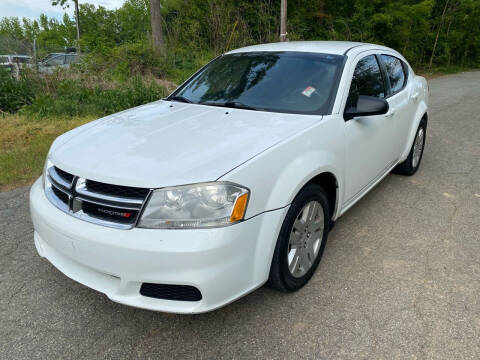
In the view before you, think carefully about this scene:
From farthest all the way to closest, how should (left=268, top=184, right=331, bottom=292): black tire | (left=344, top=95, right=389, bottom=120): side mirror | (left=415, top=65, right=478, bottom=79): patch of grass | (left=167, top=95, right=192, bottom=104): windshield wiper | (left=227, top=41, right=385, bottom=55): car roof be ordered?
1. (left=415, top=65, right=478, bottom=79): patch of grass
2. (left=167, top=95, right=192, bottom=104): windshield wiper
3. (left=227, top=41, right=385, bottom=55): car roof
4. (left=344, top=95, right=389, bottom=120): side mirror
5. (left=268, top=184, right=331, bottom=292): black tire

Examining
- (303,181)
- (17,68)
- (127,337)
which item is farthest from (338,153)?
(17,68)

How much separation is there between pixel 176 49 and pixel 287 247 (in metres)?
11.4

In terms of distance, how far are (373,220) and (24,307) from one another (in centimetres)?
289

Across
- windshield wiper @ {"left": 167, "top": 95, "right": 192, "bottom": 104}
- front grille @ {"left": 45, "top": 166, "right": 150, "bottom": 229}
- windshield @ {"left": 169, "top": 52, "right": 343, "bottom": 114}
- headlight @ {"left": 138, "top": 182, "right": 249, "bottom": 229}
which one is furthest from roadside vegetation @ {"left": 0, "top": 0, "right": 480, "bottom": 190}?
headlight @ {"left": 138, "top": 182, "right": 249, "bottom": 229}

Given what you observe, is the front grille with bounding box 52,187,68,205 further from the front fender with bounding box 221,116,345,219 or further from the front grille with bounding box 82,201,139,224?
the front fender with bounding box 221,116,345,219

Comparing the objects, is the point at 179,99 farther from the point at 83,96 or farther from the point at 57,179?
the point at 83,96

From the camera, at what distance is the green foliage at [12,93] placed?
740cm

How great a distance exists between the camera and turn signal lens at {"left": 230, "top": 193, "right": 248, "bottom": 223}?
1960 mm

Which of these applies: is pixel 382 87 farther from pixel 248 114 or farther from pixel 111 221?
pixel 111 221

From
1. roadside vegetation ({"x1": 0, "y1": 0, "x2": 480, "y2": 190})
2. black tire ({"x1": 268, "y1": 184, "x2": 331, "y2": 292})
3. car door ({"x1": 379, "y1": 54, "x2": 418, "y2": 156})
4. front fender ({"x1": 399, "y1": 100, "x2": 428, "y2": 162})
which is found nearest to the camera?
black tire ({"x1": 268, "y1": 184, "x2": 331, "y2": 292})

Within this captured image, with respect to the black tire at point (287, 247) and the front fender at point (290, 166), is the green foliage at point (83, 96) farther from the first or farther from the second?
the black tire at point (287, 247)

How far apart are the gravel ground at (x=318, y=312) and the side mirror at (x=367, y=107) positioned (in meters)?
1.07

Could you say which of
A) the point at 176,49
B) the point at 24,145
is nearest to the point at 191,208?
the point at 24,145

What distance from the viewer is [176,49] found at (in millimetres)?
12523
